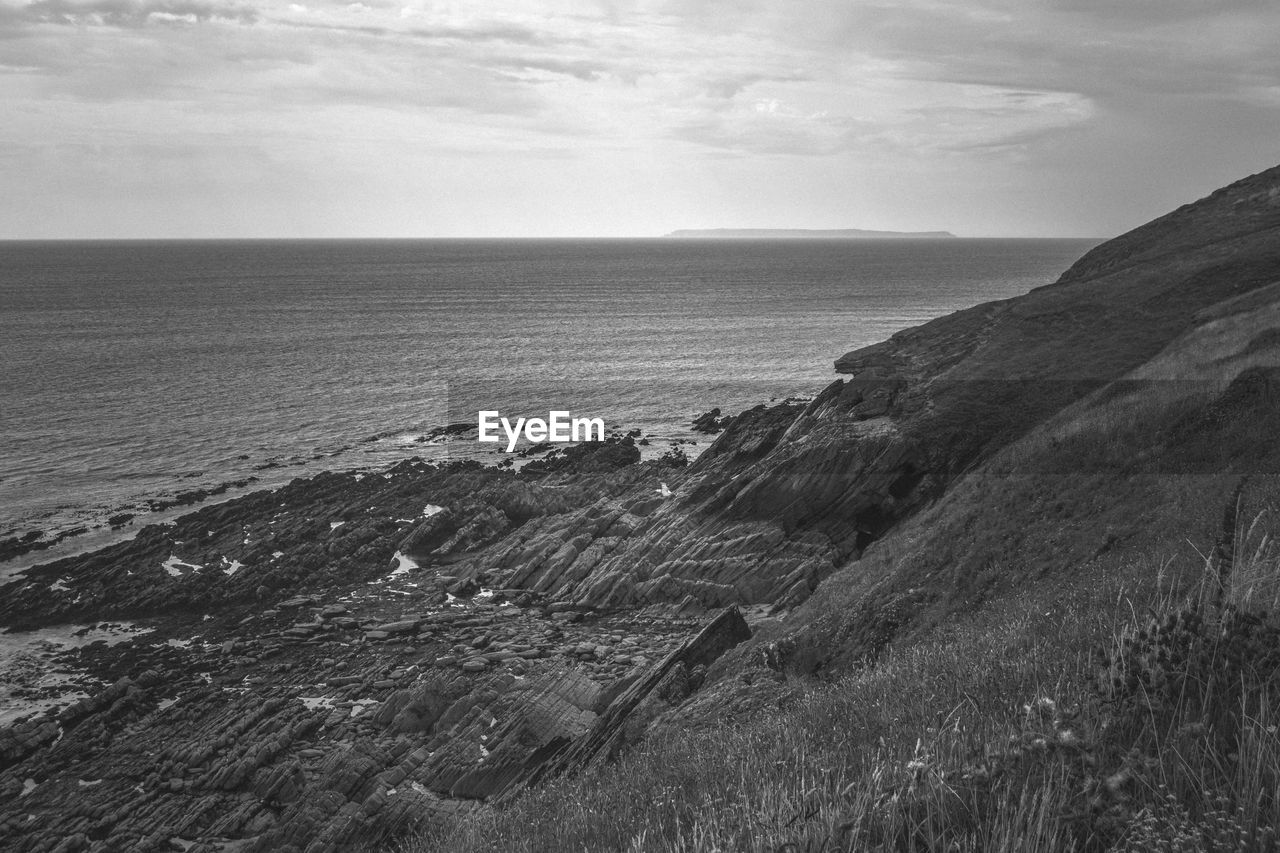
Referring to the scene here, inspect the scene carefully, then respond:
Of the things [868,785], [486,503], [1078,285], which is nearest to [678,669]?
[868,785]

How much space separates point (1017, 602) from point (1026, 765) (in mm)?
10486

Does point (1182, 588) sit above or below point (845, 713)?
above

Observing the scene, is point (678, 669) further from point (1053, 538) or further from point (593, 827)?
point (593, 827)

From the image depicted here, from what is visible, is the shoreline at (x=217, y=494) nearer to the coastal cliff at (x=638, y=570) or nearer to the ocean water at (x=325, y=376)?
the ocean water at (x=325, y=376)

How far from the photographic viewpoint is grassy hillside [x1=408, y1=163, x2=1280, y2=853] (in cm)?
568

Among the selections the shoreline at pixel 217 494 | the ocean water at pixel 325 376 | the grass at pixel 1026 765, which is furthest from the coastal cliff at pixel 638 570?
the ocean water at pixel 325 376

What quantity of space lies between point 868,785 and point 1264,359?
86.1 ft

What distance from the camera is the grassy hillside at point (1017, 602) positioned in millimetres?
5676

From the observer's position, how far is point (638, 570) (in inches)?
1576

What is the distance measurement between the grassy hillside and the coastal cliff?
201 mm

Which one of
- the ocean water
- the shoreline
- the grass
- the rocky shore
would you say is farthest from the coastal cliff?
the ocean water

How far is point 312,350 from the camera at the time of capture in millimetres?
110062

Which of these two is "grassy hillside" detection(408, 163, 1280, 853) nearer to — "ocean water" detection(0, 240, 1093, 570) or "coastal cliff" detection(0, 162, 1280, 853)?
"coastal cliff" detection(0, 162, 1280, 853)

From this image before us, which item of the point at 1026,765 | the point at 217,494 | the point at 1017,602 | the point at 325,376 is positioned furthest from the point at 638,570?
the point at 325,376
